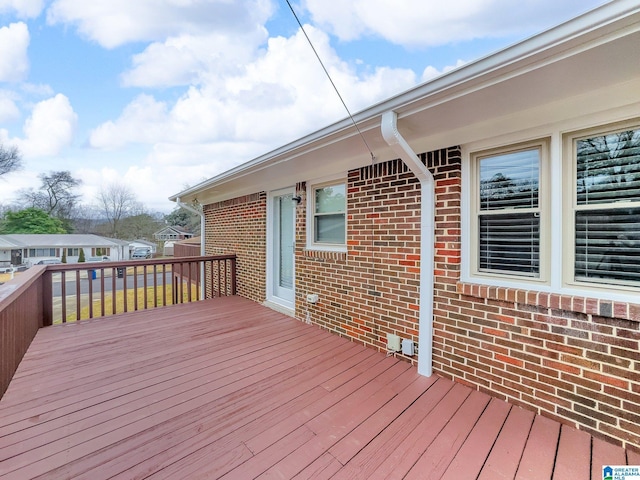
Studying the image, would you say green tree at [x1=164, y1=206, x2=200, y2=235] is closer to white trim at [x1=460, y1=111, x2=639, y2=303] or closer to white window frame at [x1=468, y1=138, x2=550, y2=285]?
white window frame at [x1=468, y1=138, x2=550, y2=285]

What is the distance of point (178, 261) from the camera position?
5320mm

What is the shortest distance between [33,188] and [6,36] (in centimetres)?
3185

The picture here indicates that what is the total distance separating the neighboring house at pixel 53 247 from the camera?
80.7ft

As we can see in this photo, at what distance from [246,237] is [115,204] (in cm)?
3296

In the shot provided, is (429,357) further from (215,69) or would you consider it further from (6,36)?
(6,36)

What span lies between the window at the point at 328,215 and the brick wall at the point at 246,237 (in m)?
1.40

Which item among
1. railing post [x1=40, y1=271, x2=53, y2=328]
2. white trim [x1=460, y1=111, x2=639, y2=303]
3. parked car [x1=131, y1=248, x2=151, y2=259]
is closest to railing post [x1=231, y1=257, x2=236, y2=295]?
railing post [x1=40, y1=271, x2=53, y2=328]

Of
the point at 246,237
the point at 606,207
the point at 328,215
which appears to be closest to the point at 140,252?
the point at 246,237

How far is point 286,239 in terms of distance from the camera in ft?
16.4

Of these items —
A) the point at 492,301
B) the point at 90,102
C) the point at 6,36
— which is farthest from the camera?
the point at 90,102

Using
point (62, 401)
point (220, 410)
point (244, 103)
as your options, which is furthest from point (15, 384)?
point (244, 103)

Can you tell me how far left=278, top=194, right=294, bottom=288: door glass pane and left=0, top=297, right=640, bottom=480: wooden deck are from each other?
1831 millimetres

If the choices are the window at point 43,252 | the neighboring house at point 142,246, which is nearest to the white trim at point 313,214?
the neighboring house at point 142,246

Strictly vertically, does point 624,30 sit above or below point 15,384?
above
